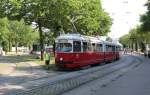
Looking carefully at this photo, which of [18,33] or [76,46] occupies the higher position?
[18,33]

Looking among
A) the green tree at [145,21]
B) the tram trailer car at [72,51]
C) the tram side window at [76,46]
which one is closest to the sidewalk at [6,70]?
the tram trailer car at [72,51]

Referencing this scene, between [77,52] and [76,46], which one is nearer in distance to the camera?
[77,52]

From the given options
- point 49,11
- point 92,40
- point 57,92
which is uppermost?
point 49,11

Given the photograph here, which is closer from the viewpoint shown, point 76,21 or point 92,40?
point 92,40

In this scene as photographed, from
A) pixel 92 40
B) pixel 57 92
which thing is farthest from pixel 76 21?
pixel 57 92

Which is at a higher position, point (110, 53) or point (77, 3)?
point (77, 3)

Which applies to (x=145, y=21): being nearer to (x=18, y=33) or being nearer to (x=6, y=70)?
(x=6, y=70)

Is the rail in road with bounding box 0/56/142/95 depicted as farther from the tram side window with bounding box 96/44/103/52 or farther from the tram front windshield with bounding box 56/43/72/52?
the tram side window with bounding box 96/44/103/52

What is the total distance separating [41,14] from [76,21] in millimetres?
20650

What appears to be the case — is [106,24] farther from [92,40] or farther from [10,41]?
[92,40]

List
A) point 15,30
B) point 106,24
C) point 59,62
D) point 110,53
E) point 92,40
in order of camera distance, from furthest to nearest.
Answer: point 15,30 < point 106,24 < point 110,53 < point 92,40 < point 59,62

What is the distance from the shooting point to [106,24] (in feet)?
362

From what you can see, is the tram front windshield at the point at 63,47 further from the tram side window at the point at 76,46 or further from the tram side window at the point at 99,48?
the tram side window at the point at 99,48

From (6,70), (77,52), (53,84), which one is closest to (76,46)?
(77,52)
